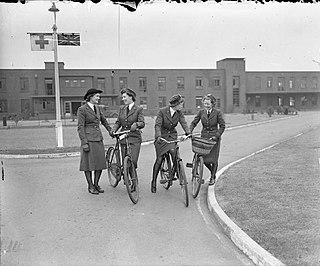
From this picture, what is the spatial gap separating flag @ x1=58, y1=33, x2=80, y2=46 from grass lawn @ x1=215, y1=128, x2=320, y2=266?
3.11m

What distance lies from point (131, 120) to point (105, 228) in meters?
2.30

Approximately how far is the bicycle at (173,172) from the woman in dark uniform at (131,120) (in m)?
0.49

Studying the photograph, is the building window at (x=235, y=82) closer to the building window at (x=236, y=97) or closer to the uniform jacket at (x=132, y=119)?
the building window at (x=236, y=97)

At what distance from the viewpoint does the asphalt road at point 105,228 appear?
4312mm

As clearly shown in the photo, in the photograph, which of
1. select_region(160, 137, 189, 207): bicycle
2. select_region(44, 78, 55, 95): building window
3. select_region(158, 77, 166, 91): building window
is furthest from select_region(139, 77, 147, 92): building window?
select_region(160, 137, 189, 207): bicycle

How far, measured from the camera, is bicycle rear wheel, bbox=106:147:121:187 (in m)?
7.48

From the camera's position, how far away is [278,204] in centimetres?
607

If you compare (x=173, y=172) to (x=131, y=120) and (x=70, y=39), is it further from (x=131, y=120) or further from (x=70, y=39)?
(x=70, y=39)

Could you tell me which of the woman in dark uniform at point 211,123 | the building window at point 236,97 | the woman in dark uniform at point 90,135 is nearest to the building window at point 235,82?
the building window at point 236,97

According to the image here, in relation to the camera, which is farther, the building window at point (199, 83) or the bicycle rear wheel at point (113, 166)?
the building window at point (199, 83)

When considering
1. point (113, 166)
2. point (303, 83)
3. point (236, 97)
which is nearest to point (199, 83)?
point (236, 97)

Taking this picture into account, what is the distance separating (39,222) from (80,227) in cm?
63

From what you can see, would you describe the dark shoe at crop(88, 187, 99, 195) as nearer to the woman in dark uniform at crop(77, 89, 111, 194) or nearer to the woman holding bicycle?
the woman in dark uniform at crop(77, 89, 111, 194)

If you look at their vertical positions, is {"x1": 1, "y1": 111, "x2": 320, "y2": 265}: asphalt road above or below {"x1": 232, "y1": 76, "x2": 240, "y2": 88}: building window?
below
